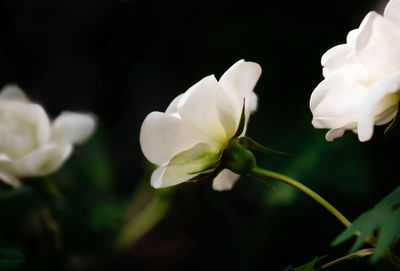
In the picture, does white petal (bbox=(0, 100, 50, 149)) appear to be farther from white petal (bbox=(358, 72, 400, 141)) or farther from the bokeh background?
white petal (bbox=(358, 72, 400, 141))

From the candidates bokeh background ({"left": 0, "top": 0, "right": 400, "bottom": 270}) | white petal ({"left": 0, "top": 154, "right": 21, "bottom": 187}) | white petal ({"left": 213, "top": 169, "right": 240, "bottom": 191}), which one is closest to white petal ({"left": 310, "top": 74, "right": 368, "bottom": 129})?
white petal ({"left": 213, "top": 169, "right": 240, "bottom": 191})

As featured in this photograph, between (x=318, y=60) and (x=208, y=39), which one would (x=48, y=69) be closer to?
(x=208, y=39)

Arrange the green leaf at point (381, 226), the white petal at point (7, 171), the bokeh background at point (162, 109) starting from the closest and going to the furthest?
1. the green leaf at point (381, 226)
2. the white petal at point (7, 171)
3. the bokeh background at point (162, 109)

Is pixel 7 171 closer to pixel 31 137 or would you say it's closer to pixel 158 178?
pixel 31 137

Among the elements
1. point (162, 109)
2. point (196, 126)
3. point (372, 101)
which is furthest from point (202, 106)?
point (162, 109)

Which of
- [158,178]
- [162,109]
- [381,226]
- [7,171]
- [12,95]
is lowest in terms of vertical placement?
[381,226]

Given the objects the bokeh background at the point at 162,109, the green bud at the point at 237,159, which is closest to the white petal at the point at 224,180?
the green bud at the point at 237,159

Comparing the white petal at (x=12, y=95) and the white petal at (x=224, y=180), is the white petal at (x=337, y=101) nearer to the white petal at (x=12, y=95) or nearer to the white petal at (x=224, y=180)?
the white petal at (x=224, y=180)
